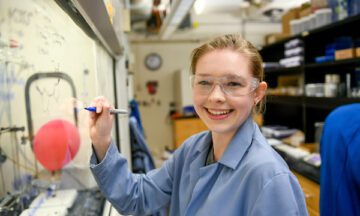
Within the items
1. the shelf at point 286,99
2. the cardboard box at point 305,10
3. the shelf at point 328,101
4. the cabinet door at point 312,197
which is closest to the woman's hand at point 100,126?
the cabinet door at point 312,197

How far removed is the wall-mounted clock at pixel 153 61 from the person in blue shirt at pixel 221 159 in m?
4.10

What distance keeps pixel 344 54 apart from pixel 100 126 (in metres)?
1.87

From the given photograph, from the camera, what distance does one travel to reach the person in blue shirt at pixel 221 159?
70 centimetres

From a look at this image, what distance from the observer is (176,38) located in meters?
4.98

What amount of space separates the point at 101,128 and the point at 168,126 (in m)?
4.28

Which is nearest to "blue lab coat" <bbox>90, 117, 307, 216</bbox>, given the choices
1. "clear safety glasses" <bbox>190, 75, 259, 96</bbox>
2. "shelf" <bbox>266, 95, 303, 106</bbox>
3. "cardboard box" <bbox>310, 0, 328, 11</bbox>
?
"clear safety glasses" <bbox>190, 75, 259, 96</bbox>

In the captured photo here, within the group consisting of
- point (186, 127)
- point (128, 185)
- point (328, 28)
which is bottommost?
point (186, 127)

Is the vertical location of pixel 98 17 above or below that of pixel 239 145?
above

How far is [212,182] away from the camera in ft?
Result: 2.78

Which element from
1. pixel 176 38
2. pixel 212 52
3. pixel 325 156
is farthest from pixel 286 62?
pixel 176 38

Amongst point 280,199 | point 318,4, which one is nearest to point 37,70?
→ point 280,199

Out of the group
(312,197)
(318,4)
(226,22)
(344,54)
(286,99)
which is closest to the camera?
(312,197)

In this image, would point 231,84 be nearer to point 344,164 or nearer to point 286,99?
point 344,164

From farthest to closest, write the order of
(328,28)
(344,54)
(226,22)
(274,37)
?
(226,22) → (274,37) → (328,28) → (344,54)
